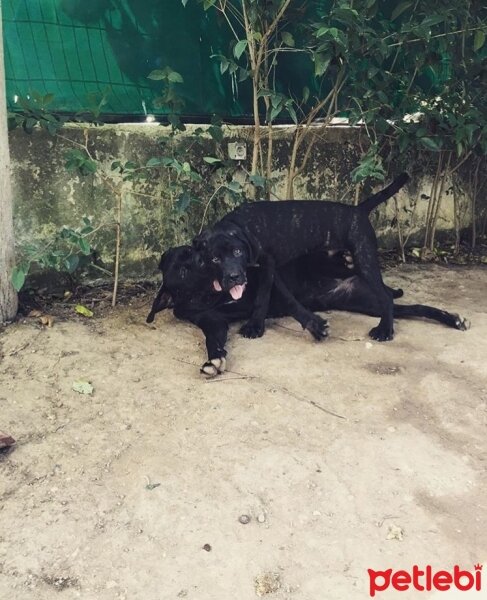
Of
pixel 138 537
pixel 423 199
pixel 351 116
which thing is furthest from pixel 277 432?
pixel 423 199

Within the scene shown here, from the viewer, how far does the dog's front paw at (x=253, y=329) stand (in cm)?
410

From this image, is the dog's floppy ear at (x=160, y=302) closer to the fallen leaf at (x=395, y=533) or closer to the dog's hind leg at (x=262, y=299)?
the dog's hind leg at (x=262, y=299)

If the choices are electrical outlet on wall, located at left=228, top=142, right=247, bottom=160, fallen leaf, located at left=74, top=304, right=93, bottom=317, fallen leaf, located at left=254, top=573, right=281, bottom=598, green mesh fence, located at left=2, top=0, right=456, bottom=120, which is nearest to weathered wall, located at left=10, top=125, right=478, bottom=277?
electrical outlet on wall, located at left=228, top=142, right=247, bottom=160

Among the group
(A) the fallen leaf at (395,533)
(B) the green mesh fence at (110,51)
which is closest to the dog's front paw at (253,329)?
(B) the green mesh fence at (110,51)

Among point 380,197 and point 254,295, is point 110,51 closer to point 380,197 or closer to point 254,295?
point 254,295

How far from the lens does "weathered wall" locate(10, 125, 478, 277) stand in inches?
167

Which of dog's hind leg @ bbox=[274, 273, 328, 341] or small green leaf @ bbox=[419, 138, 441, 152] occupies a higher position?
small green leaf @ bbox=[419, 138, 441, 152]

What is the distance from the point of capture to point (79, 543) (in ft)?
Answer: 7.63

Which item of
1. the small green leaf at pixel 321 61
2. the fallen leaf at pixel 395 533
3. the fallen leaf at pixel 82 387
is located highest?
the small green leaf at pixel 321 61

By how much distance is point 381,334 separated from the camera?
408 centimetres

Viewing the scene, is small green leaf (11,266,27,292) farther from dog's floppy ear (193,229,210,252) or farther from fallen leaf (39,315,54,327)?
dog's floppy ear (193,229,210,252)

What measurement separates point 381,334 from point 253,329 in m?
0.82

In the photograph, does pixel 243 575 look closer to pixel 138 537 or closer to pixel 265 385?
pixel 138 537

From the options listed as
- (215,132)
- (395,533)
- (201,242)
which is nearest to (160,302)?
(201,242)
